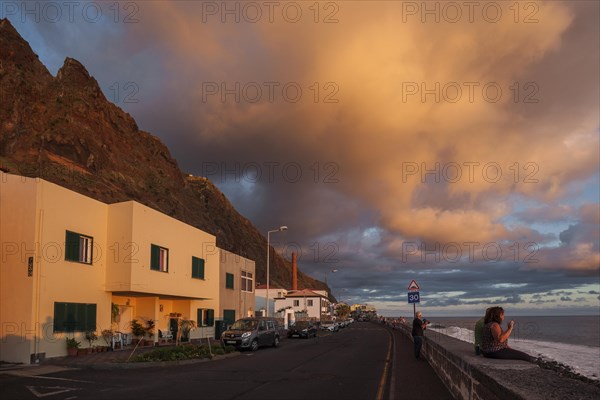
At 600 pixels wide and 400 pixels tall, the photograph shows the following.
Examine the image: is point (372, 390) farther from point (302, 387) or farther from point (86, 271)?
point (86, 271)

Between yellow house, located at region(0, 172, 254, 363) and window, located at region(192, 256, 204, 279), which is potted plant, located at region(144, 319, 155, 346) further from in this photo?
window, located at region(192, 256, 204, 279)

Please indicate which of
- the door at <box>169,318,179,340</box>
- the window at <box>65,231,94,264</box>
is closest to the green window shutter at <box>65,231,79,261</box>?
the window at <box>65,231,94,264</box>

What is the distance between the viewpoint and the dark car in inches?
1853

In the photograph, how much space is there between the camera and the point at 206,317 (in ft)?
129

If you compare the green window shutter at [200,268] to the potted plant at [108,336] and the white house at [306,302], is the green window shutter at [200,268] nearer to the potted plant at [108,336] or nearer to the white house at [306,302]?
the potted plant at [108,336]

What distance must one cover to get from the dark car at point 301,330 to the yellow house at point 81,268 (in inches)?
487

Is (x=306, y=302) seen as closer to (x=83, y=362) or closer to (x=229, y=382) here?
(x=83, y=362)

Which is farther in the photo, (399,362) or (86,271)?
(86,271)

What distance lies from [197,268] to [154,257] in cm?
710

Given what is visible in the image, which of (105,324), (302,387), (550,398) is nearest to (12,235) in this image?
(105,324)

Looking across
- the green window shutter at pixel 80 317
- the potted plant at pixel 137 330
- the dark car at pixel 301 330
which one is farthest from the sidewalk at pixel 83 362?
the dark car at pixel 301 330

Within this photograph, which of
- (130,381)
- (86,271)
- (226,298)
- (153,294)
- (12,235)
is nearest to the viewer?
(130,381)

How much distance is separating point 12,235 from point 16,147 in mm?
66499

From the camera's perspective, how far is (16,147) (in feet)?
264
